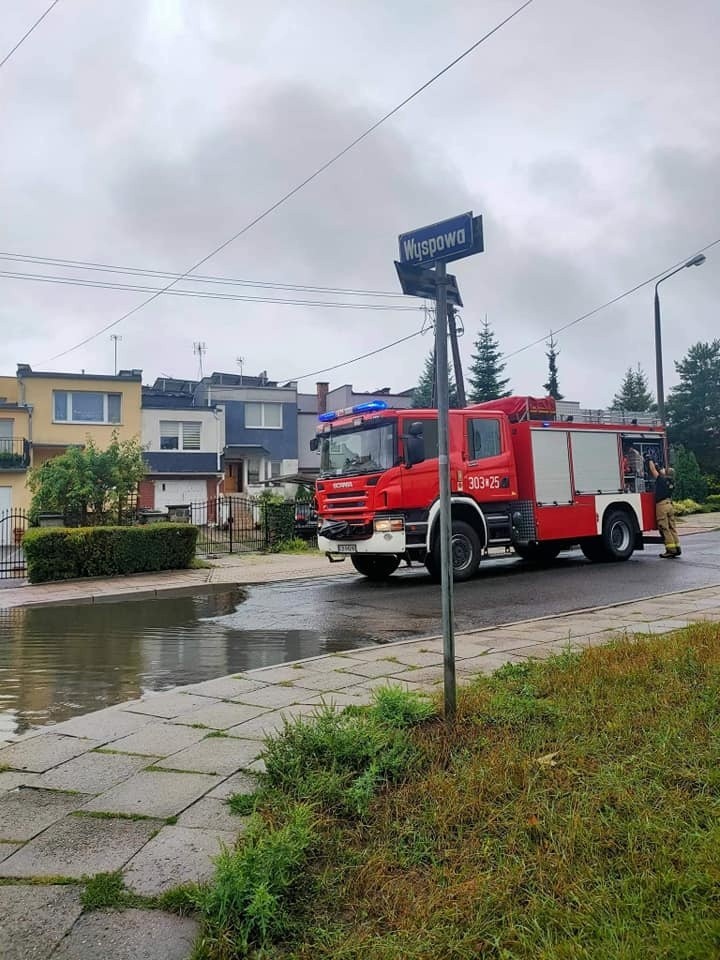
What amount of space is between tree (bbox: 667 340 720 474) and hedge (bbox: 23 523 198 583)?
45332mm

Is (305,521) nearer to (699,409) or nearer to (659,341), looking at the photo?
(659,341)

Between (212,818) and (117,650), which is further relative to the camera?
(117,650)

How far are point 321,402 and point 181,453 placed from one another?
14.8m

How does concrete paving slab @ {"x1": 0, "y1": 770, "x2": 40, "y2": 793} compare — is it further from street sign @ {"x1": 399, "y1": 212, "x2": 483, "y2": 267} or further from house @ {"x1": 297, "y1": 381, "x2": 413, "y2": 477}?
house @ {"x1": 297, "y1": 381, "x2": 413, "y2": 477}

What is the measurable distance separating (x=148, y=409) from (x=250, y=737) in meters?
34.9

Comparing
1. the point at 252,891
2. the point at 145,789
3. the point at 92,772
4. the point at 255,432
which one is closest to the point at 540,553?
the point at 92,772

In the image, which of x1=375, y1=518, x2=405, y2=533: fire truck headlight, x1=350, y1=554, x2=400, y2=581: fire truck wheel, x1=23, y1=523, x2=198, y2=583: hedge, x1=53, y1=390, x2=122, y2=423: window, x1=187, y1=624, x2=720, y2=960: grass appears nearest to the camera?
x1=187, y1=624, x2=720, y2=960: grass

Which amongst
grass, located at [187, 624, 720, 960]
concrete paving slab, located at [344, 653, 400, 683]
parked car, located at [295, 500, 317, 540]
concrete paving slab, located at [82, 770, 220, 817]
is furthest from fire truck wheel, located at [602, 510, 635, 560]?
concrete paving slab, located at [82, 770, 220, 817]

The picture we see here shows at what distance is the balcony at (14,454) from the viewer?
32.8 m

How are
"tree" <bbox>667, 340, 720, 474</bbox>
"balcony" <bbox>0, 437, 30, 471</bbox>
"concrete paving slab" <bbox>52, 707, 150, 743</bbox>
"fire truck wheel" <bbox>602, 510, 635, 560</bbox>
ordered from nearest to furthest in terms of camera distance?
"concrete paving slab" <bbox>52, 707, 150, 743</bbox> < "fire truck wheel" <bbox>602, 510, 635, 560</bbox> < "balcony" <bbox>0, 437, 30, 471</bbox> < "tree" <bbox>667, 340, 720, 474</bbox>

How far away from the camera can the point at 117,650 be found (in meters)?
8.18

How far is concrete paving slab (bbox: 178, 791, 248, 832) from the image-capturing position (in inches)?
127

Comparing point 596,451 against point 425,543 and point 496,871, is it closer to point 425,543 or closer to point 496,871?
point 425,543

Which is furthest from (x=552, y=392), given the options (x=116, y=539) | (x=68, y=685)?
(x=68, y=685)
